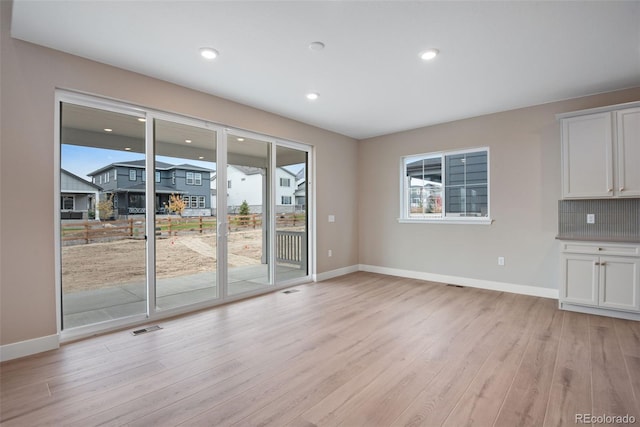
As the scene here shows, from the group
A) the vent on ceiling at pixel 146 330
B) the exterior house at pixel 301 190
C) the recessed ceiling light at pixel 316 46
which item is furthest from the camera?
the exterior house at pixel 301 190

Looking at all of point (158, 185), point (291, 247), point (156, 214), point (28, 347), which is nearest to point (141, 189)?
point (158, 185)

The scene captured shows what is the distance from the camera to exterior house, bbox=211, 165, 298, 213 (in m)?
4.27

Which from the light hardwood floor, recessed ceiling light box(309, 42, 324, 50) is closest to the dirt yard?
the light hardwood floor

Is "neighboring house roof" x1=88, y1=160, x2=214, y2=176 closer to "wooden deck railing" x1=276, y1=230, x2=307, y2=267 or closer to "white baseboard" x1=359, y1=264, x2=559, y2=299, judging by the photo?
"wooden deck railing" x1=276, y1=230, x2=307, y2=267

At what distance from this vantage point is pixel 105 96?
122 inches

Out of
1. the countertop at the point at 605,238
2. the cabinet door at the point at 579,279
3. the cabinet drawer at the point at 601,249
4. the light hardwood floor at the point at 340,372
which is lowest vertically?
the light hardwood floor at the point at 340,372

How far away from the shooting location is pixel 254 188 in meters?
4.67

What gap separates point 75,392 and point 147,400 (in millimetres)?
567

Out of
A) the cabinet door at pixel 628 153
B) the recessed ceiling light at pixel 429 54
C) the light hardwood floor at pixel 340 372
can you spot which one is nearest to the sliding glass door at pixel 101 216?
the light hardwood floor at pixel 340 372

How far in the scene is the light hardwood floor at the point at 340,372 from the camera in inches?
73.7

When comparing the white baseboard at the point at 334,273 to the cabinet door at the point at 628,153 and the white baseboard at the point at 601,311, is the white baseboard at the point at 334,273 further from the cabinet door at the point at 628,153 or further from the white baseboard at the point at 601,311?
the cabinet door at the point at 628,153

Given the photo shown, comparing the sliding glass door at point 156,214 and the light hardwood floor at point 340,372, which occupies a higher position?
the sliding glass door at point 156,214

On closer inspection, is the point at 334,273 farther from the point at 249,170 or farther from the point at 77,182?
the point at 77,182

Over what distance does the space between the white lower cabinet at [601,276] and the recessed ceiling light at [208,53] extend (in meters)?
4.56
